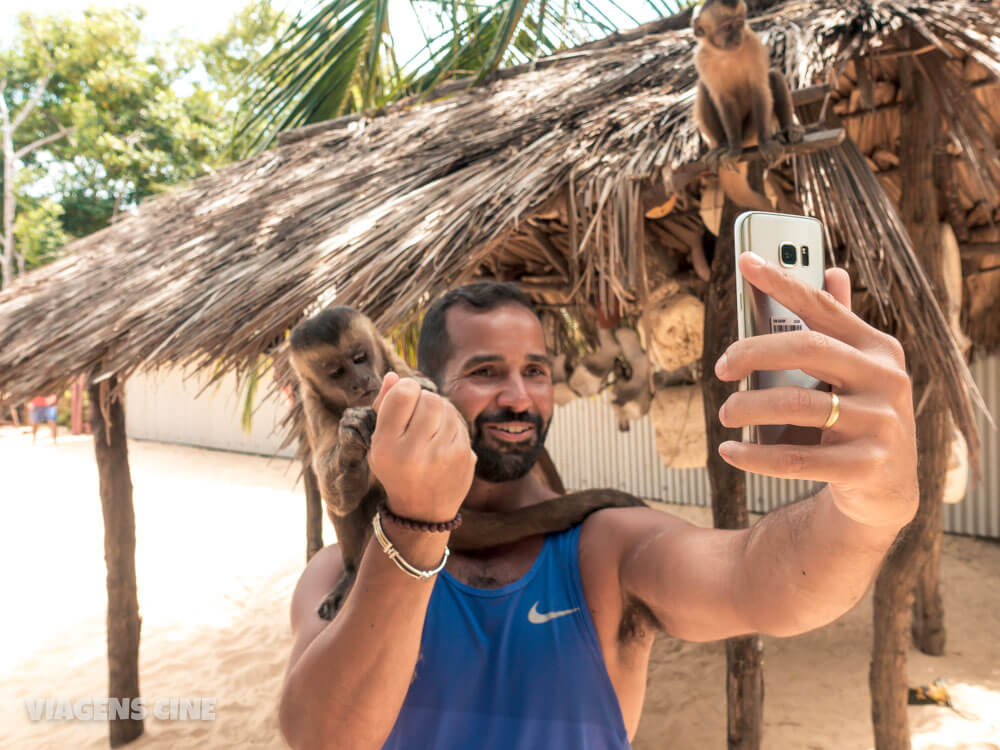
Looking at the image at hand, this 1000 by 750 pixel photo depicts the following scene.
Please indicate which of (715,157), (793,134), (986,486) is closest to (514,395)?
(715,157)

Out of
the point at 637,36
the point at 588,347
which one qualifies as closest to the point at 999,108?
the point at 637,36

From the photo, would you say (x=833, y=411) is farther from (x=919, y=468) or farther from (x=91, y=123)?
(x=91, y=123)

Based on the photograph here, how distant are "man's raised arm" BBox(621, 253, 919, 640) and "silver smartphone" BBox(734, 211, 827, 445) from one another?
0.05 m

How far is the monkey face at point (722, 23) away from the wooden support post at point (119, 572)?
411 centimetres

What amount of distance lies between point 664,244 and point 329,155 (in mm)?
2716

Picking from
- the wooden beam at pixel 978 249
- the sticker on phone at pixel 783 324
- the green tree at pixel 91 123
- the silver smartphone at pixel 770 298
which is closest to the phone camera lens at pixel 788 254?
the silver smartphone at pixel 770 298

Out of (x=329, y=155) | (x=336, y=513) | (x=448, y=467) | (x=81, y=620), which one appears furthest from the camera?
(x=81, y=620)

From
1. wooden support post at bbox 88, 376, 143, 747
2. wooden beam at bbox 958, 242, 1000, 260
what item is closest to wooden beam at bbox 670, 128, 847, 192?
wooden beam at bbox 958, 242, 1000, 260

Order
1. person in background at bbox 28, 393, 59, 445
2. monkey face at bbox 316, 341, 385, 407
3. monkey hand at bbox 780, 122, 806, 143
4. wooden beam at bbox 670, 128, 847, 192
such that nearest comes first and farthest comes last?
1. monkey face at bbox 316, 341, 385, 407
2. wooden beam at bbox 670, 128, 847, 192
3. monkey hand at bbox 780, 122, 806, 143
4. person in background at bbox 28, 393, 59, 445

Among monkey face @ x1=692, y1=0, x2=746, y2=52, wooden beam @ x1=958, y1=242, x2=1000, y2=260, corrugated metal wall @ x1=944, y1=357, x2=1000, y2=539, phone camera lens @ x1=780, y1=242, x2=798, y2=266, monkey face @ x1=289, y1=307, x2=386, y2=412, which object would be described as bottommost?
corrugated metal wall @ x1=944, y1=357, x2=1000, y2=539

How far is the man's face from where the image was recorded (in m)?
1.66

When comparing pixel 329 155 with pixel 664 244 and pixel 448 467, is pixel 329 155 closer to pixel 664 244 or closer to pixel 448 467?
pixel 664 244

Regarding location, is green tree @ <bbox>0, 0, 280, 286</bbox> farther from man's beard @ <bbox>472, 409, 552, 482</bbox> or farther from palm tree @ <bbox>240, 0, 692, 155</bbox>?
man's beard @ <bbox>472, 409, 552, 482</bbox>

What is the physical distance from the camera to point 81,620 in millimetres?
6727
